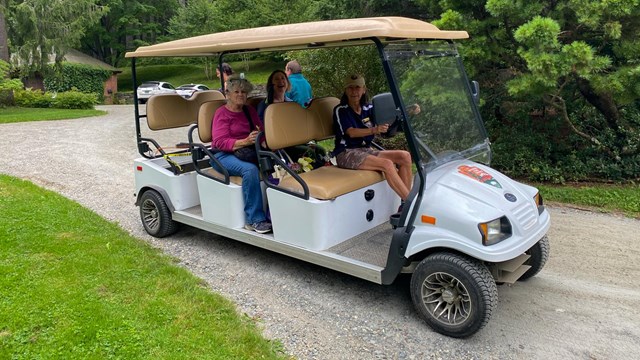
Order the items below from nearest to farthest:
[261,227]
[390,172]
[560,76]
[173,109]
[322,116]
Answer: [390,172]
[261,227]
[322,116]
[173,109]
[560,76]

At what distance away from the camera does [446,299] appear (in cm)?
333

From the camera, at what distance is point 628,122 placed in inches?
292

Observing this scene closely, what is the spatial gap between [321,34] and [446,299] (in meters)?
2.02

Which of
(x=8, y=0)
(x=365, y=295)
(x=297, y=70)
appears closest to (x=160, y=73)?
(x=8, y=0)

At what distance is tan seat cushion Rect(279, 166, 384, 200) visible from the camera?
388 centimetres

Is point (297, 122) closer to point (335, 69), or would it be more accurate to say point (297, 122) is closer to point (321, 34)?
point (321, 34)

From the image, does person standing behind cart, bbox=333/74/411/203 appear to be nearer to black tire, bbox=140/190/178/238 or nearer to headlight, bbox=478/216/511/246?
headlight, bbox=478/216/511/246

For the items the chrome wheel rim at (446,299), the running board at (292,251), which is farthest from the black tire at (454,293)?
the running board at (292,251)

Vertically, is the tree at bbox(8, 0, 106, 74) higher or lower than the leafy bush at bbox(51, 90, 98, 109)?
higher

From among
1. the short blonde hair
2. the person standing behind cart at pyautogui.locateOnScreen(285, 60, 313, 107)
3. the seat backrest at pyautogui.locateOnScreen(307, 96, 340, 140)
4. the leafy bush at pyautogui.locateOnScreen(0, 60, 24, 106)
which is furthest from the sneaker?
the leafy bush at pyautogui.locateOnScreen(0, 60, 24, 106)

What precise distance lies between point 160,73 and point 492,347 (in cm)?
4049

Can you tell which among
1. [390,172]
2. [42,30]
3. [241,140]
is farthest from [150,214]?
[42,30]

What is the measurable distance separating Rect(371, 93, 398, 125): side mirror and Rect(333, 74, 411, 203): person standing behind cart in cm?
81

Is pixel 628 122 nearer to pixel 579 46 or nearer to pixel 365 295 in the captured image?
pixel 579 46
